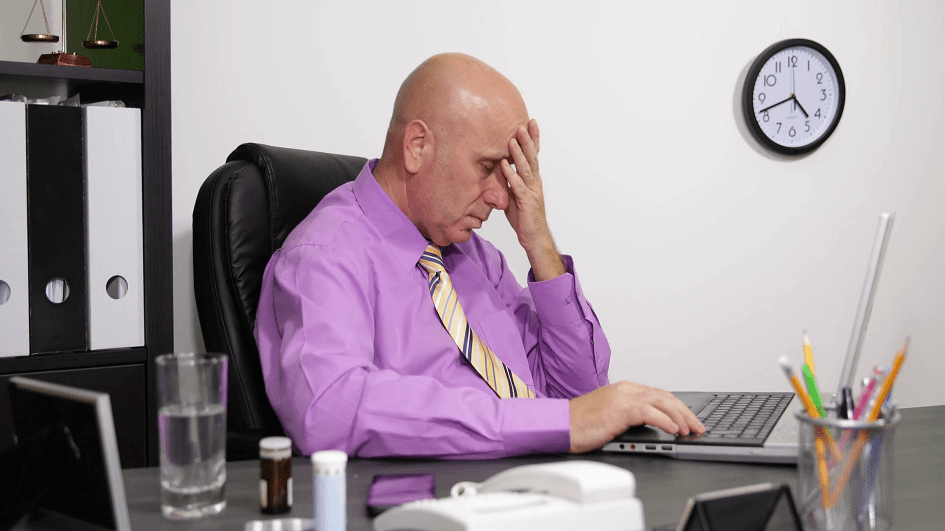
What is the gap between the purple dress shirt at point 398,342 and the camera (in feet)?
3.60

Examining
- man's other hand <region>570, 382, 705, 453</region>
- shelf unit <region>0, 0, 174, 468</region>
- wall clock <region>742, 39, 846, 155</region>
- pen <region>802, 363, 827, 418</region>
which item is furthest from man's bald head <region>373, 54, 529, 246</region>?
wall clock <region>742, 39, 846, 155</region>

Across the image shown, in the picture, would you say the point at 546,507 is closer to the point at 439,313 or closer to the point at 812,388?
the point at 812,388

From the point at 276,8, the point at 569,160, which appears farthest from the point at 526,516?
the point at 569,160

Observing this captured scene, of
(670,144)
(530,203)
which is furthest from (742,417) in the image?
(670,144)

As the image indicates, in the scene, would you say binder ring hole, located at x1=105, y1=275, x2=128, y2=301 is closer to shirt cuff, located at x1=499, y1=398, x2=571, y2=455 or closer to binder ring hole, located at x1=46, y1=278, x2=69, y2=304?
binder ring hole, located at x1=46, y1=278, x2=69, y2=304

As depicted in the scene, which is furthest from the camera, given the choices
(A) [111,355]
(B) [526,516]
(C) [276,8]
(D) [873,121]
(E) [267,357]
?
(D) [873,121]

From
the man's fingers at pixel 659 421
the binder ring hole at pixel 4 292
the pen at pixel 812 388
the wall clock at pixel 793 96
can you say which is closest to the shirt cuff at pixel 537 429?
the man's fingers at pixel 659 421

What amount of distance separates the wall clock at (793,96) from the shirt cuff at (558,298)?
1.13 meters

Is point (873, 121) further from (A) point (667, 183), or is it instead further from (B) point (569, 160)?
(B) point (569, 160)

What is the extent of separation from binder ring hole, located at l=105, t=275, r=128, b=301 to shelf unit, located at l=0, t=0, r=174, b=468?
4 centimetres

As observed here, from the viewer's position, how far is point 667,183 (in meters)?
2.41

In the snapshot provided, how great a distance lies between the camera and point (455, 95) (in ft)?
4.76

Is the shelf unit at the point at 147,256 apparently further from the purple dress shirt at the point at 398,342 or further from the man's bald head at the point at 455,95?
the man's bald head at the point at 455,95

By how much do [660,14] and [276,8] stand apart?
1.09 m
